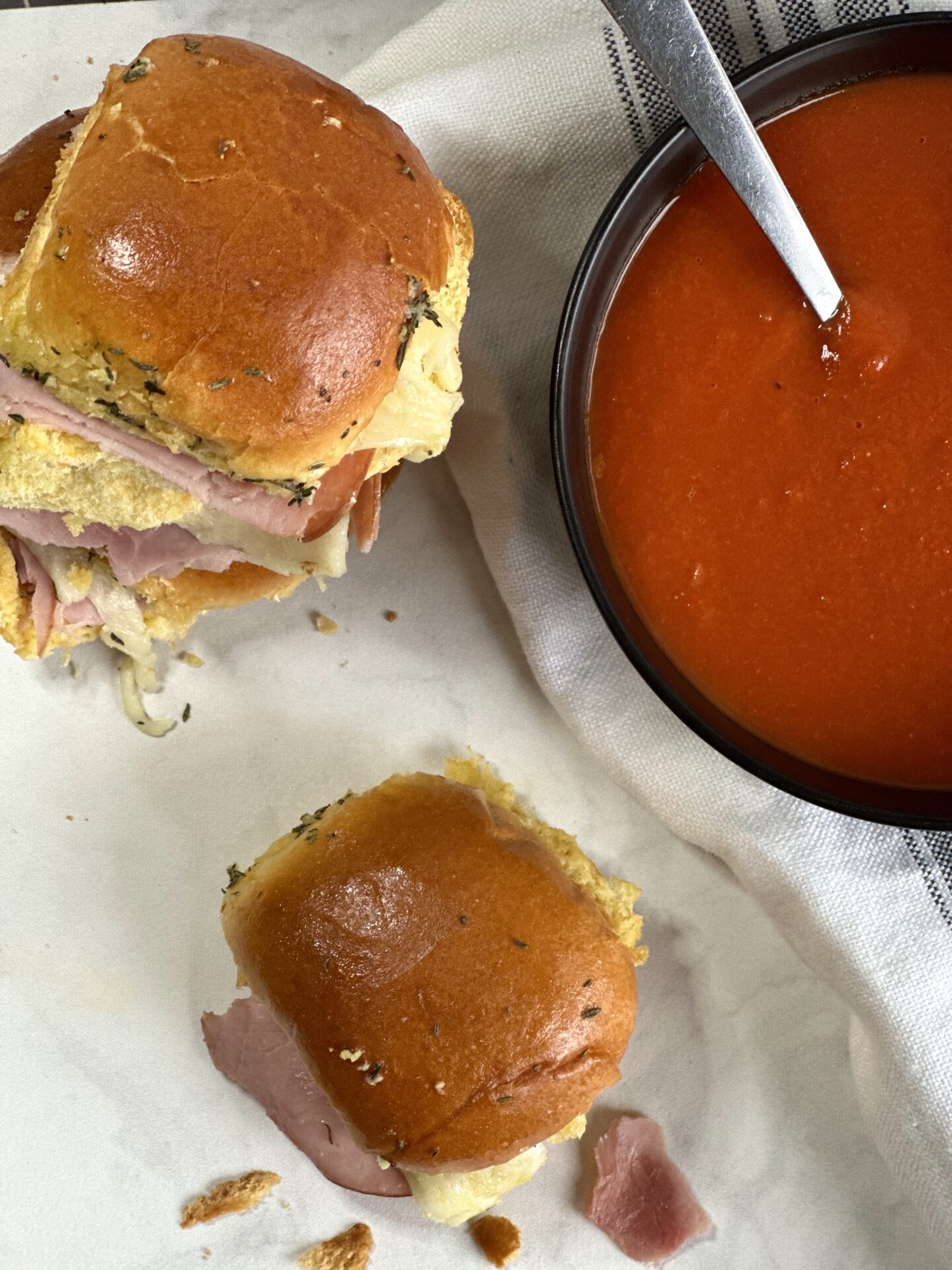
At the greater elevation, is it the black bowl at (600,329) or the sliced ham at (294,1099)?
the black bowl at (600,329)

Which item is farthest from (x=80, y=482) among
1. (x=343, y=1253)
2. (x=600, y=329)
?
(x=343, y=1253)

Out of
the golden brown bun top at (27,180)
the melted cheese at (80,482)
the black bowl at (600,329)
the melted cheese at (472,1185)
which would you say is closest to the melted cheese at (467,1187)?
the melted cheese at (472,1185)

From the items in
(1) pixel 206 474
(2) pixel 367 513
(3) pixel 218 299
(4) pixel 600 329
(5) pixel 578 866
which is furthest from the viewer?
(5) pixel 578 866

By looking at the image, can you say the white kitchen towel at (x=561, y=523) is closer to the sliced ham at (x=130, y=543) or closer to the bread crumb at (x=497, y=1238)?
the sliced ham at (x=130, y=543)

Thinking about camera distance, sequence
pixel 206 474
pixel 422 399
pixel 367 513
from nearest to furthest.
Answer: pixel 206 474
pixel 422 399
pixel 367 513

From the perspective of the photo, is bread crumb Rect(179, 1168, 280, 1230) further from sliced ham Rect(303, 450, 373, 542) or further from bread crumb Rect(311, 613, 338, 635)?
sliced ham Rect(303, 450, 373, 542)

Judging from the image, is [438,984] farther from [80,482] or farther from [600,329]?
[600,329]

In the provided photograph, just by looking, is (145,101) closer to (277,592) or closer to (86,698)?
(277,592)
